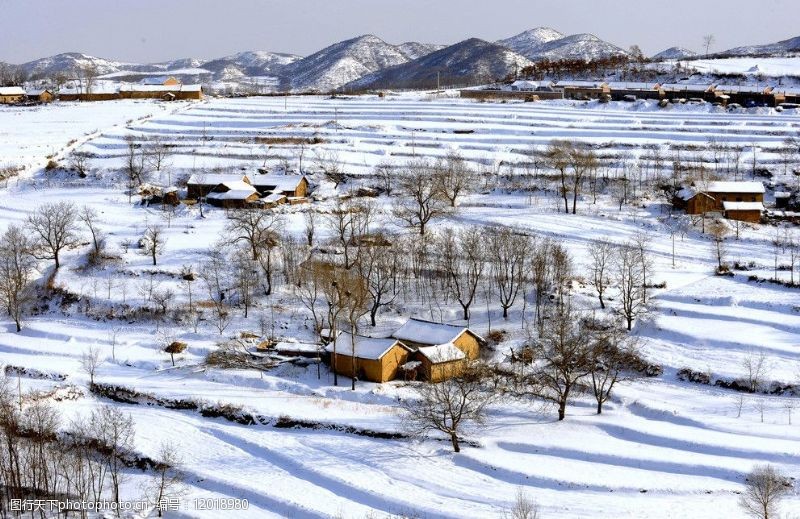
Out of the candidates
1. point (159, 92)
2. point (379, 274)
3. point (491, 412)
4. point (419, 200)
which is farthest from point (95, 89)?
point (491, 412)

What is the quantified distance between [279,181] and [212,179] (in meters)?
4.22

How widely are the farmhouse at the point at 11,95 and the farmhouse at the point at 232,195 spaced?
56426mm

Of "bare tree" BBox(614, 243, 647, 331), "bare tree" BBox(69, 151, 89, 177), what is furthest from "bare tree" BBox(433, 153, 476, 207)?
"bare tree" BBox(69, 151, 89, 177)

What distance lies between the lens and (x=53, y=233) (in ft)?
135

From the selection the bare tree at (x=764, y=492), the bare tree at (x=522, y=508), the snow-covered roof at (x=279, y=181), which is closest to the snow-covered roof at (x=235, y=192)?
the snow-covered roof at (x=279, y=181)

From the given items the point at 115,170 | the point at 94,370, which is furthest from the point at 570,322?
the point at 115,170

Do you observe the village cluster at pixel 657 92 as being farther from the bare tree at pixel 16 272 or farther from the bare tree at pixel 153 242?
the bare tree at pixel 16 272

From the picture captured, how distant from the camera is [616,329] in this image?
104ft

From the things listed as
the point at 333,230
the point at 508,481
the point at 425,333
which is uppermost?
the point at 333,230

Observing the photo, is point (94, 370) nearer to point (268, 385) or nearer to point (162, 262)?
point (268, 385)

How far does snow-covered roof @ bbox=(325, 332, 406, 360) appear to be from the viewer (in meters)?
29.3

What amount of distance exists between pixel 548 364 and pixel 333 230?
18248 millimetres

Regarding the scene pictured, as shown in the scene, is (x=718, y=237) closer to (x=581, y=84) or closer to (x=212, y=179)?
(x=212, y=179)

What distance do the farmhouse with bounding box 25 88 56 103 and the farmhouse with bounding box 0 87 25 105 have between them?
71cm
